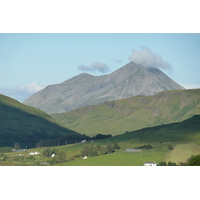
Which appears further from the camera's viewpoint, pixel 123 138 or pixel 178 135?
pixel 123 138

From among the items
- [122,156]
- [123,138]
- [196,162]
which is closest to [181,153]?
[122,156]

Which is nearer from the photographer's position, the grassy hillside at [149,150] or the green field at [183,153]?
the green field at [183,153]

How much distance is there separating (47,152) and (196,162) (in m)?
84.8

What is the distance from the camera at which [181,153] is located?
11106 centimetres

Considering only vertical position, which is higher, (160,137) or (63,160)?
(160,137)

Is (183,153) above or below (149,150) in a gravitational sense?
below

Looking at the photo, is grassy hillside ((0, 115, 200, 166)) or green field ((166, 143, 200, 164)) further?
grassy hillside ((0, 115, 200, 166))

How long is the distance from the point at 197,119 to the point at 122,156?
83877 millimetres

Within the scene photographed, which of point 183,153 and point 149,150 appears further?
point 149,150
